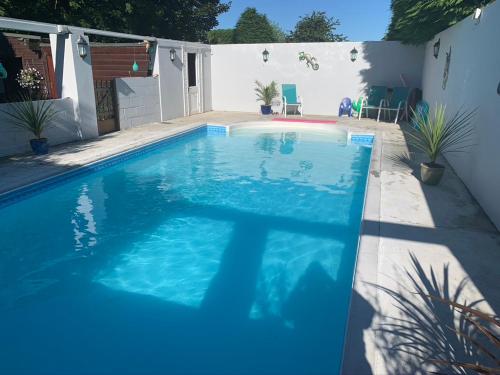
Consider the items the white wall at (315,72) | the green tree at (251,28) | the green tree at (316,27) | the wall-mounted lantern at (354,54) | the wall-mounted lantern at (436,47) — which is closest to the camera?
the wall-mounted lantern at (436,47)

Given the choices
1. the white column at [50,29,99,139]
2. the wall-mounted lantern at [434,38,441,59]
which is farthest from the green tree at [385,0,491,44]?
the white column at [50,29,99,139]

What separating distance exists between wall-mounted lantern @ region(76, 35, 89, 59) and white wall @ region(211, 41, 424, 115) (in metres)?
6.75

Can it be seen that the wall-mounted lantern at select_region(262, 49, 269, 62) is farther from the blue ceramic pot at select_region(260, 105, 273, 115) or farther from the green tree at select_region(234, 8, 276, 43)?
the green tree at select_region(234, 8, 276, 43)

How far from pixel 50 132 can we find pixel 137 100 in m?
3.19

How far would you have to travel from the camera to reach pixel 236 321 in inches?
123

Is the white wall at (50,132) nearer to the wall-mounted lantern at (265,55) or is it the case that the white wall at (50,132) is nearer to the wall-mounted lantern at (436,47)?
the wall-mounted lantern at (265,55)

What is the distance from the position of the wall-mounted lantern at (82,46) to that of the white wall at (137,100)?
130cm

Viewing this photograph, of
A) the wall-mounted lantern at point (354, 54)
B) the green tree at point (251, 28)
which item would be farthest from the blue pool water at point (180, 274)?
the green tree at point (251, 28)

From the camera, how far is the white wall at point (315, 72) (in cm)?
1210

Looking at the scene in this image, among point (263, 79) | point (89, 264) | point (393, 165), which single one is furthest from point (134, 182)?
point (263, 79)

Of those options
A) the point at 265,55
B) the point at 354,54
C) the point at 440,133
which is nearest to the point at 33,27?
the point at 440,133

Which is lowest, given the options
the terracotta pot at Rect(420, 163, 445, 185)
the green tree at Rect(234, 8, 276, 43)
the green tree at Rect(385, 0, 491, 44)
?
the terracotta pot at Rect(420, 163, 445, 185)

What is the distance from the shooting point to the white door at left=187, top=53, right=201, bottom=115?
1300 centimetres

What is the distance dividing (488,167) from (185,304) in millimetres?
3800
